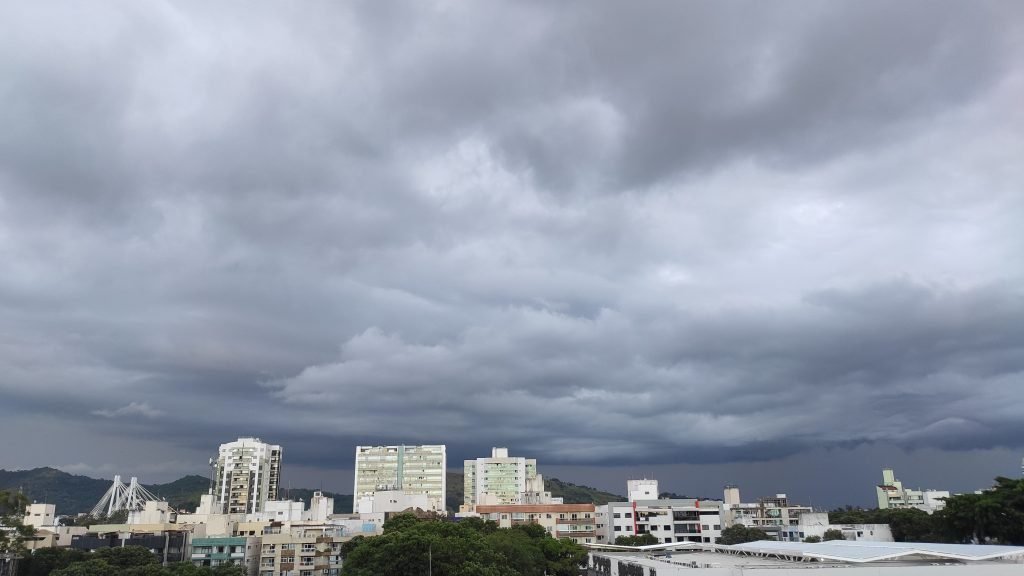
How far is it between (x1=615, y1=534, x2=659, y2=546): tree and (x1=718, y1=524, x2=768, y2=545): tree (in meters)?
13.7

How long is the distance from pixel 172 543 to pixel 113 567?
914 inches

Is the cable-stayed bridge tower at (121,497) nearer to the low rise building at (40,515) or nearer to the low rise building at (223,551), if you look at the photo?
the low rise building at (40,515)

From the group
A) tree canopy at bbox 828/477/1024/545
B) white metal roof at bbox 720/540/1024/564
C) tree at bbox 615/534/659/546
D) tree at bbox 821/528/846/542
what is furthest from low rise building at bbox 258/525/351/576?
tree canopy at bbox 828/477/1024/545

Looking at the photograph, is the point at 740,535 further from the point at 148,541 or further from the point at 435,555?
the point at 148,541

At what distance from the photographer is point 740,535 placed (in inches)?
4680

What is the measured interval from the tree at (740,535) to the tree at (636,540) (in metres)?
13.7

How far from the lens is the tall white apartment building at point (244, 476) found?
190m

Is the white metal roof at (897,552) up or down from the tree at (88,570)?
up

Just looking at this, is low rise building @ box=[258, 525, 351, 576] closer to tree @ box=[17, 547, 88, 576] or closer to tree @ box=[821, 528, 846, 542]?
tree @ box=[17, 547, 88, 576]

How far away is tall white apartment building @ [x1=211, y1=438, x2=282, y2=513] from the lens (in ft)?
624

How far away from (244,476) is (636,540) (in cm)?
12019

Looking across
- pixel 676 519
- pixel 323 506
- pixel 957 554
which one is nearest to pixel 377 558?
pixel 957 554

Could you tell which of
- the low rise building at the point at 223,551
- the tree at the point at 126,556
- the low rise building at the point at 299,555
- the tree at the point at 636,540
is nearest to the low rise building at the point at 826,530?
the tree at the point at 636,540

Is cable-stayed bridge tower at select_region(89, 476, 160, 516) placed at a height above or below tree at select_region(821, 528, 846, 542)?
above
